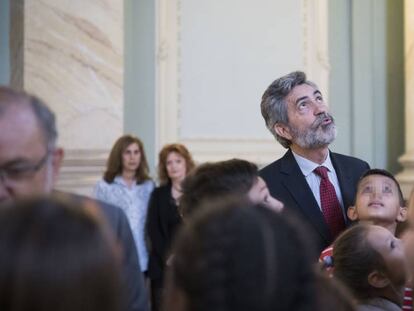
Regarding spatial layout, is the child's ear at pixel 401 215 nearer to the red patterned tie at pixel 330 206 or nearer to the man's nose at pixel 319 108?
the red patterned tie at pixel 330 206

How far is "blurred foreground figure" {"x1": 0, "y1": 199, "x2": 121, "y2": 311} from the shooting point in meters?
1.20

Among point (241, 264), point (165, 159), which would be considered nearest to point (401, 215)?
point (241, 264)

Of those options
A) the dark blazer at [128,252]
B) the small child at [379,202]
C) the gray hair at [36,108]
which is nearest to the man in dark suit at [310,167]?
the small child at [379,202]

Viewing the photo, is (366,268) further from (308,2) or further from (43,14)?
(308,2)

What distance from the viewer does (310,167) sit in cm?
→ 370

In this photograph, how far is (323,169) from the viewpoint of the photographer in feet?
12.2

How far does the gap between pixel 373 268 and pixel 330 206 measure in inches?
41.9

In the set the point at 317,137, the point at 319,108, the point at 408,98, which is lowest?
the point at 317,137

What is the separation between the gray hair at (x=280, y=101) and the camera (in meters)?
3.86

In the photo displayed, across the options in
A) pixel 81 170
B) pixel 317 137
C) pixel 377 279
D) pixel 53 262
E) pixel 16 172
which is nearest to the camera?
pixel 53 262

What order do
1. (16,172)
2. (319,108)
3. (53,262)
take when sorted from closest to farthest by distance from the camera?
(53,262), (16,172), (319,108)

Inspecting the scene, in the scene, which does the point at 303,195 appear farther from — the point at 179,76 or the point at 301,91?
the point at 179,76

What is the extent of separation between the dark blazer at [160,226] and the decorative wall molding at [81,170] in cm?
48

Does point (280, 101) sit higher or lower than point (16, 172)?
higher
